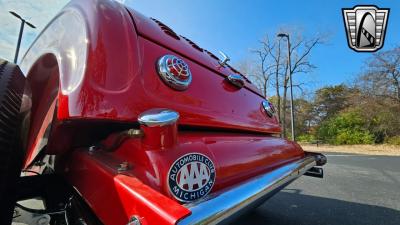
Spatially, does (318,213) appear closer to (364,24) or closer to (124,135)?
(124,135)

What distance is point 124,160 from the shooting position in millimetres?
969

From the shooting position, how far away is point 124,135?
39.6 inches

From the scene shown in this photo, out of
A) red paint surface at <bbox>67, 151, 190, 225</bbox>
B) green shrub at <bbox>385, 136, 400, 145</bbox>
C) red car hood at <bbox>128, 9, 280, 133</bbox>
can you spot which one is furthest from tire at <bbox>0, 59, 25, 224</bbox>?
green shrub at <bbox>385, 136, 400, 145</bbox>

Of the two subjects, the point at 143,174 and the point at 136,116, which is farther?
the point at 136,116

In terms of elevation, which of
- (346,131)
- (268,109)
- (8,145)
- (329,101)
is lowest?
(8,145)

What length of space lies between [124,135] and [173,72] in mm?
378

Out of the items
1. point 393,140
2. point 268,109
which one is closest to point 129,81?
point 268,109

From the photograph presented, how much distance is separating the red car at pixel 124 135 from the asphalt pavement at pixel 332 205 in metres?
0.85

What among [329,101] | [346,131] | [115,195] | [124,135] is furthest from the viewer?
[329,101]

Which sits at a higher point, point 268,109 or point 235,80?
point 235,80

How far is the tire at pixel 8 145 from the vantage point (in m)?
1.07

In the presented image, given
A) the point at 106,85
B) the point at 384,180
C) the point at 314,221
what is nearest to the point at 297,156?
the point at 314,221

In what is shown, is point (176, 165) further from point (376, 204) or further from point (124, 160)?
point (376, 204)

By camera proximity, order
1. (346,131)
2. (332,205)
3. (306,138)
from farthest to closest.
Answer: (306,138)
(346,131)
(332,205)
